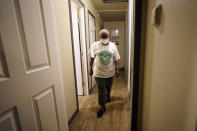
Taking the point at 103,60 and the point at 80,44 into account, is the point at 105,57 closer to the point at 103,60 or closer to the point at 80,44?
the point at 103,60

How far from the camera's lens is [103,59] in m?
1.62

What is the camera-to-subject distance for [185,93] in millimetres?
442

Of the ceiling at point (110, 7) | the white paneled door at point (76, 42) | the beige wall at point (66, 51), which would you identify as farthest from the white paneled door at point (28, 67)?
the ceiling at point (110, 7)

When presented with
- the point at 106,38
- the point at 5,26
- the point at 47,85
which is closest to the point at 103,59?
the point at 106,38

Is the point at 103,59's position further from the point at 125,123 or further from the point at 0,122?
the point at 0,122

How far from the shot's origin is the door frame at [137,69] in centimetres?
100

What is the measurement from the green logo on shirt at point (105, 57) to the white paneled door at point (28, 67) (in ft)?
2.49

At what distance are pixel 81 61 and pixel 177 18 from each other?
1.93m

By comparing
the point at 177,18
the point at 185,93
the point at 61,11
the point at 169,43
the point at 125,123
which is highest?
the point at 61,11

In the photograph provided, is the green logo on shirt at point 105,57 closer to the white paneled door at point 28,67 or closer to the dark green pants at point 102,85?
the dark green pants at point 102,85

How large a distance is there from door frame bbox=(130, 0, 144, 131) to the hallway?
0.35m

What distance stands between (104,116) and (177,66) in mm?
1576

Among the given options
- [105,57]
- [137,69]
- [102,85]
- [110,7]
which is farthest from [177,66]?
[110,7]

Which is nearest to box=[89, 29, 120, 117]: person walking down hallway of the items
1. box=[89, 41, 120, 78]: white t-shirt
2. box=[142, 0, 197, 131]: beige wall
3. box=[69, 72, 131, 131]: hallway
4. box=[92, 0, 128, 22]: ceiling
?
box=[89, 41, 120, 78]: white t-shirt
